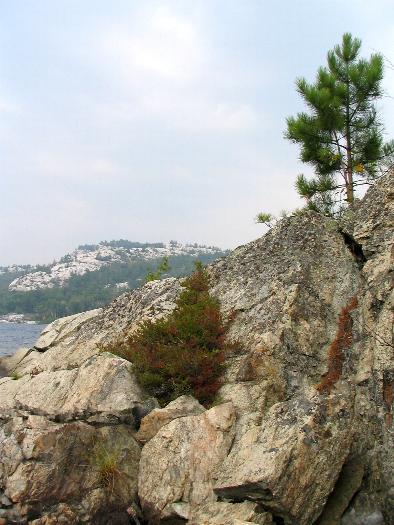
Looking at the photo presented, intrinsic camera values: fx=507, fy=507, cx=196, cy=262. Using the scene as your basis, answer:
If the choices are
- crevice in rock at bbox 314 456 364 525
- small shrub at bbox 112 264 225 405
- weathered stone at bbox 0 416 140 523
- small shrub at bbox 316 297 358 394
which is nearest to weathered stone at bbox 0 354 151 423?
small shrub at bbox 112 264 225 405

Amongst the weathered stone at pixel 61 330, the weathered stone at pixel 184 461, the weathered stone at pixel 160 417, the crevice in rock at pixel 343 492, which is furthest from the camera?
the weathered stone at pixel 61 330

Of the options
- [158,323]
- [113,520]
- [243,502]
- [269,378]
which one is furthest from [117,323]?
[243,502]

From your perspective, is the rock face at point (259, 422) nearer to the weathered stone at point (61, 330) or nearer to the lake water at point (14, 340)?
the weathered stone at point (61, 330)

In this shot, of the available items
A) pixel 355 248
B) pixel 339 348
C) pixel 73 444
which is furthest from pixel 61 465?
pixel 355 248

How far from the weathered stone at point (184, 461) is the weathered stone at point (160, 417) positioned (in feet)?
1.67

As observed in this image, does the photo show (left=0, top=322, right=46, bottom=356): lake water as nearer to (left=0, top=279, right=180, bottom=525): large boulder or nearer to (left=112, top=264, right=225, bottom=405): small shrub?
(left=0, top=279, right=180, bottom=525): large boulder

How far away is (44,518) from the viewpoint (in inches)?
404

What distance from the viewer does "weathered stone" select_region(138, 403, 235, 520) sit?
1052 cm

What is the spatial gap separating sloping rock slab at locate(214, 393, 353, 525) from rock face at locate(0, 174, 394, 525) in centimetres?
3

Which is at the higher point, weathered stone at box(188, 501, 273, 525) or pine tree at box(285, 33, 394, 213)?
pine tree at box(285, 33, 394, 213)

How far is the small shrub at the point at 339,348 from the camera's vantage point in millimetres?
12914

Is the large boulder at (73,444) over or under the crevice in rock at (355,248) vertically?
under

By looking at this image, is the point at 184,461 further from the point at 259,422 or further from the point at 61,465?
the point at 61,465

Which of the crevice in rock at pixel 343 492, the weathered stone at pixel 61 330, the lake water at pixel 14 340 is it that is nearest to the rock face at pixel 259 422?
the crevice in rock at pixel 343 492
